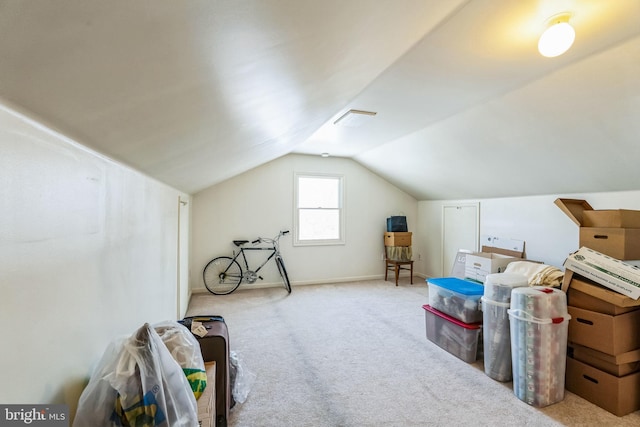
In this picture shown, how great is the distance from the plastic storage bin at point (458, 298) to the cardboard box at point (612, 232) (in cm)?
92

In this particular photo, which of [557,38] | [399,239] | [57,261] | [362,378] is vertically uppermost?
[557,38]

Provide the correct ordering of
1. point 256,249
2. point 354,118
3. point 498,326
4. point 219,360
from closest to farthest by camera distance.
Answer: point 219,360 < point 498,326 < point 354,118 < point 256,249

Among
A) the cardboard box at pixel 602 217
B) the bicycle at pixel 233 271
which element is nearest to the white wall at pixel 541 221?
the cardboard box at pixel 602 217

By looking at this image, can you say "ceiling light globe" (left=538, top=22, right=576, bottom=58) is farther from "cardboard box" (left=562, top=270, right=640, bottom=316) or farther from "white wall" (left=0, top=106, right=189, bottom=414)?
"white wall" (left=0, top=106, right=189, bottom=414)

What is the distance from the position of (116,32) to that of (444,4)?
1268mm

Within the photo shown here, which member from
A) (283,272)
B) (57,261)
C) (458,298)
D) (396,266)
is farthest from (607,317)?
(283,272)

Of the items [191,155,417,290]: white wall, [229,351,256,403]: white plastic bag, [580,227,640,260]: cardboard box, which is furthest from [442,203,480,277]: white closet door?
[229,351,256,403]: white plastic bag

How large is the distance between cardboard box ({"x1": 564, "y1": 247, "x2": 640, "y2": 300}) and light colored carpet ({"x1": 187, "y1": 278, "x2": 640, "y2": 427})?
831 millimetres

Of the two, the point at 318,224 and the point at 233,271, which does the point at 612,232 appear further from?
the point at 233,271

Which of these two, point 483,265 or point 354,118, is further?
point 483,265

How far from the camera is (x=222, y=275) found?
4.75 m

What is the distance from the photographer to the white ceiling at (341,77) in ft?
1.68

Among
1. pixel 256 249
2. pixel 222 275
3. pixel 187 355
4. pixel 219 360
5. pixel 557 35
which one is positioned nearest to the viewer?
pixel 187 355

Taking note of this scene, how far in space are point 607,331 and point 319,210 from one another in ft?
→ 13.4
